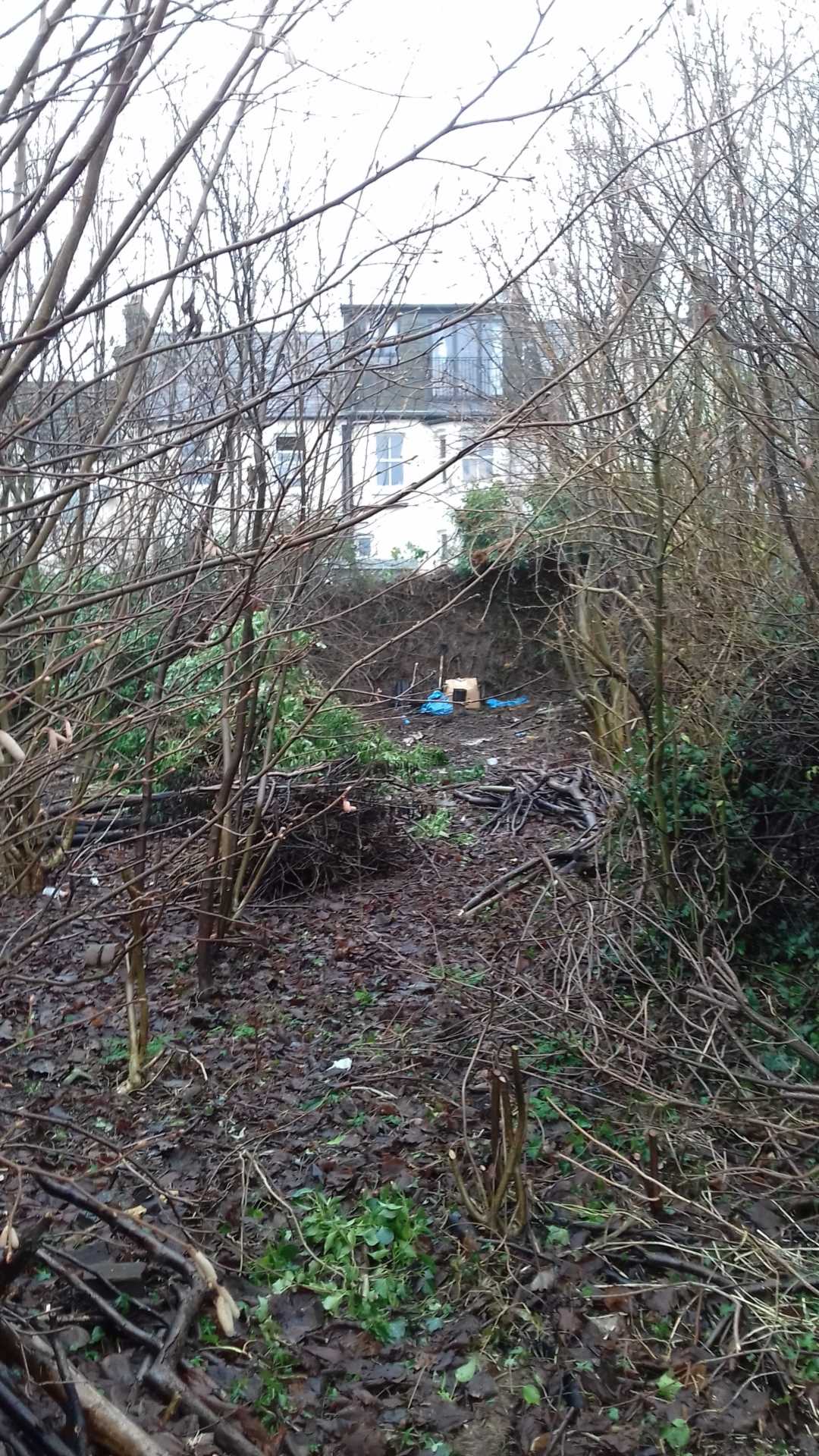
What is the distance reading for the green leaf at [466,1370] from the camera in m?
3.11

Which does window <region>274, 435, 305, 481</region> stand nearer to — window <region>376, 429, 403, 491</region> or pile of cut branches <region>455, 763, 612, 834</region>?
window <region>376, 429, 403, 491</region>

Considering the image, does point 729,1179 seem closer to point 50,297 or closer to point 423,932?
point 423,932

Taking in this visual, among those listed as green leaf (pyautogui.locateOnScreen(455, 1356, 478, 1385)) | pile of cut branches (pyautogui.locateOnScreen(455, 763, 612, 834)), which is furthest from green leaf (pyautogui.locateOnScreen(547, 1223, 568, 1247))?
pile of cut branches (pyautogui.locateOnScreen(455, 763, 612, 834))

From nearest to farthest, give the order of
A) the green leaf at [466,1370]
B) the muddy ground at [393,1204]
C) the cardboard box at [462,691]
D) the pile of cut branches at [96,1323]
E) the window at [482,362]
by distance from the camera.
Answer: the pile of cut branches at [96,1323] → the muddy ground at [393,1204] → the green leaf at [466,1370] → the window at [482,362] → the cardboard box at [462,691]

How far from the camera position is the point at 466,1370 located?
314cm

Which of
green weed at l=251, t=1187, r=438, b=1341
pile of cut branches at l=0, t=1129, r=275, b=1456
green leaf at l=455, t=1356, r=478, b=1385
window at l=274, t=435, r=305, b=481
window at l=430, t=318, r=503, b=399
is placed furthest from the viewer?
window at l=430, t=318, r=503, b=399

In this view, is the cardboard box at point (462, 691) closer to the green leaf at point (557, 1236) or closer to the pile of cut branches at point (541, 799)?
the pile of cut branches at point (541, 799)

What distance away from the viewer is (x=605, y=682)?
9.35m

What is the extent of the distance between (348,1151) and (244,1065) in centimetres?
83

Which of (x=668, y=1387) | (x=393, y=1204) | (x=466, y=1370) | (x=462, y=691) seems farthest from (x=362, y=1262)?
(x=462, y=691)

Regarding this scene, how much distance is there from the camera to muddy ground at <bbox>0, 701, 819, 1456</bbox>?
2.99 meters

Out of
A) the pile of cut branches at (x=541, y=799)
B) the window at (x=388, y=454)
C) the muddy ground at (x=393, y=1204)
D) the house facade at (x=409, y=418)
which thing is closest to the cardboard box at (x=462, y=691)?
the house facade at (x=409, y=418)

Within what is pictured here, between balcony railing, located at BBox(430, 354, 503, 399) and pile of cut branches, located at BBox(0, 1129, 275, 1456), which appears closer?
pile of cut branches, located at BBox(0, 1129, 275, 1456)

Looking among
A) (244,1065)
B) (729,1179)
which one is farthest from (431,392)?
(729,1179)
